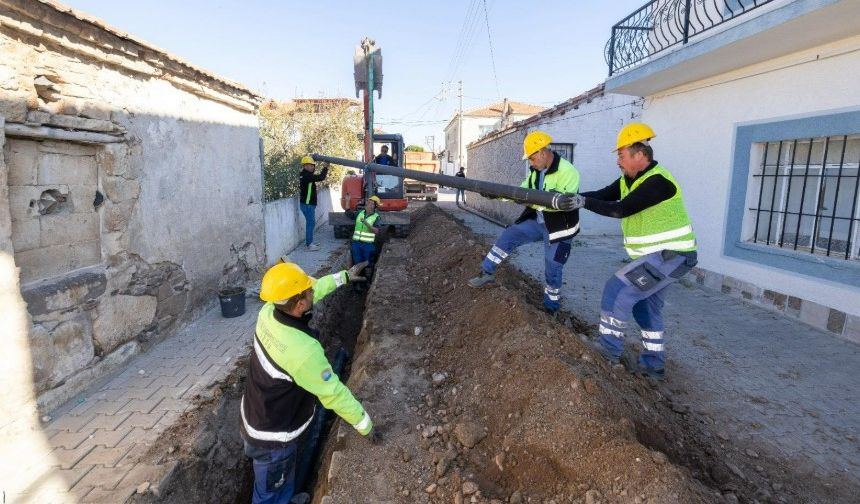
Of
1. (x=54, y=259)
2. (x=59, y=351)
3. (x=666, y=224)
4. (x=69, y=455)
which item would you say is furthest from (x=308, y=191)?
(x=666, y=224)

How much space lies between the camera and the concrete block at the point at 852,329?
15.3 feet

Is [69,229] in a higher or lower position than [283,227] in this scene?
higher

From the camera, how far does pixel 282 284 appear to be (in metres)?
2.69

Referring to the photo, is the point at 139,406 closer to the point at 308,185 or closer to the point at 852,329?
the point at 852,329

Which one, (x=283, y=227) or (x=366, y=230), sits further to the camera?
(x=283, y=227)

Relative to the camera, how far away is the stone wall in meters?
3.44

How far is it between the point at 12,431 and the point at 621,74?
27.8 ft

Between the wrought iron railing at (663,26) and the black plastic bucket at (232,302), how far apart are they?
6913 millimetres

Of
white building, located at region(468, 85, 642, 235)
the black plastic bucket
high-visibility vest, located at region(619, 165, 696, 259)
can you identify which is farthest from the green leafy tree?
high-visibility vest, located at region(619, 165, 696, 259)

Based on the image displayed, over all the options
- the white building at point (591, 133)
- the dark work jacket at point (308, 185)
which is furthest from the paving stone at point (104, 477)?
the white building at point (591, 133)

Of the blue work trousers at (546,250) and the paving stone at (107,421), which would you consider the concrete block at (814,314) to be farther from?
the paving stone at (107,421)

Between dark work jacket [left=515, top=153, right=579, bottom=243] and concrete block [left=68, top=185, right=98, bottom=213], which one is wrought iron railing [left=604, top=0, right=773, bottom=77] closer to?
dark work jacket [left=515, top=153, right=579, bottom=243]

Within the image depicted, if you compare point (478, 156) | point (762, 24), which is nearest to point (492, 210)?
point (478, 156)

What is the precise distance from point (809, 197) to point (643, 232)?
3.70 m
